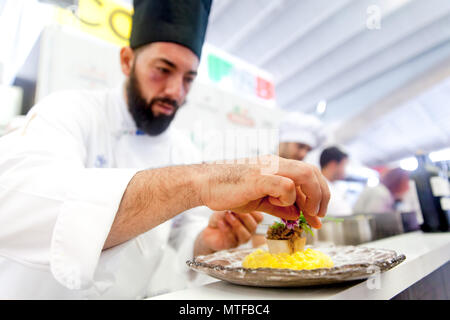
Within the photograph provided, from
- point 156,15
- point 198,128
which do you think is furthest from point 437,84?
point 156,15

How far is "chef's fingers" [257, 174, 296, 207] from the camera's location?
17.9 inches

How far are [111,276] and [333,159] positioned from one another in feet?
8.19

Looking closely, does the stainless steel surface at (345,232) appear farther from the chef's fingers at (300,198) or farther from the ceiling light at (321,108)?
the ceiling light at (321,108)

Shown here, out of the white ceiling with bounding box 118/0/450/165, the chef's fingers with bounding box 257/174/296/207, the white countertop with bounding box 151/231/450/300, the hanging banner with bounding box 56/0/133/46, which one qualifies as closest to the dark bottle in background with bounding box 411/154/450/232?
the white ceiling with bounding box 118/0/450/165

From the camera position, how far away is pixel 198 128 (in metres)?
2.10

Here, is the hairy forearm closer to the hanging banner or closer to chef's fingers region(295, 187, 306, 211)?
chef's fingers region(295, 187, 306, 211)

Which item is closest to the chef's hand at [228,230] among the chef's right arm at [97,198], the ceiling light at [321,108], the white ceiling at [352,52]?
the chef's right arm at [97,198]

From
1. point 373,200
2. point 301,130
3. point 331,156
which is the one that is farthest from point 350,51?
point 373,200

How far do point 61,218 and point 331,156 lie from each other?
8.55ft

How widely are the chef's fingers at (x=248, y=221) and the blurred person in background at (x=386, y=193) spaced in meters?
1.80

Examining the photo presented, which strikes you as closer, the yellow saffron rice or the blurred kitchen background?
the yellow saffron rice

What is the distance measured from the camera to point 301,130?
88.8 inches

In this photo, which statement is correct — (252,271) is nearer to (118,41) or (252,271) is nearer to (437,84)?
(118,41)

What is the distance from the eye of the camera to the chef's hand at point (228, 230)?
0.79 m
